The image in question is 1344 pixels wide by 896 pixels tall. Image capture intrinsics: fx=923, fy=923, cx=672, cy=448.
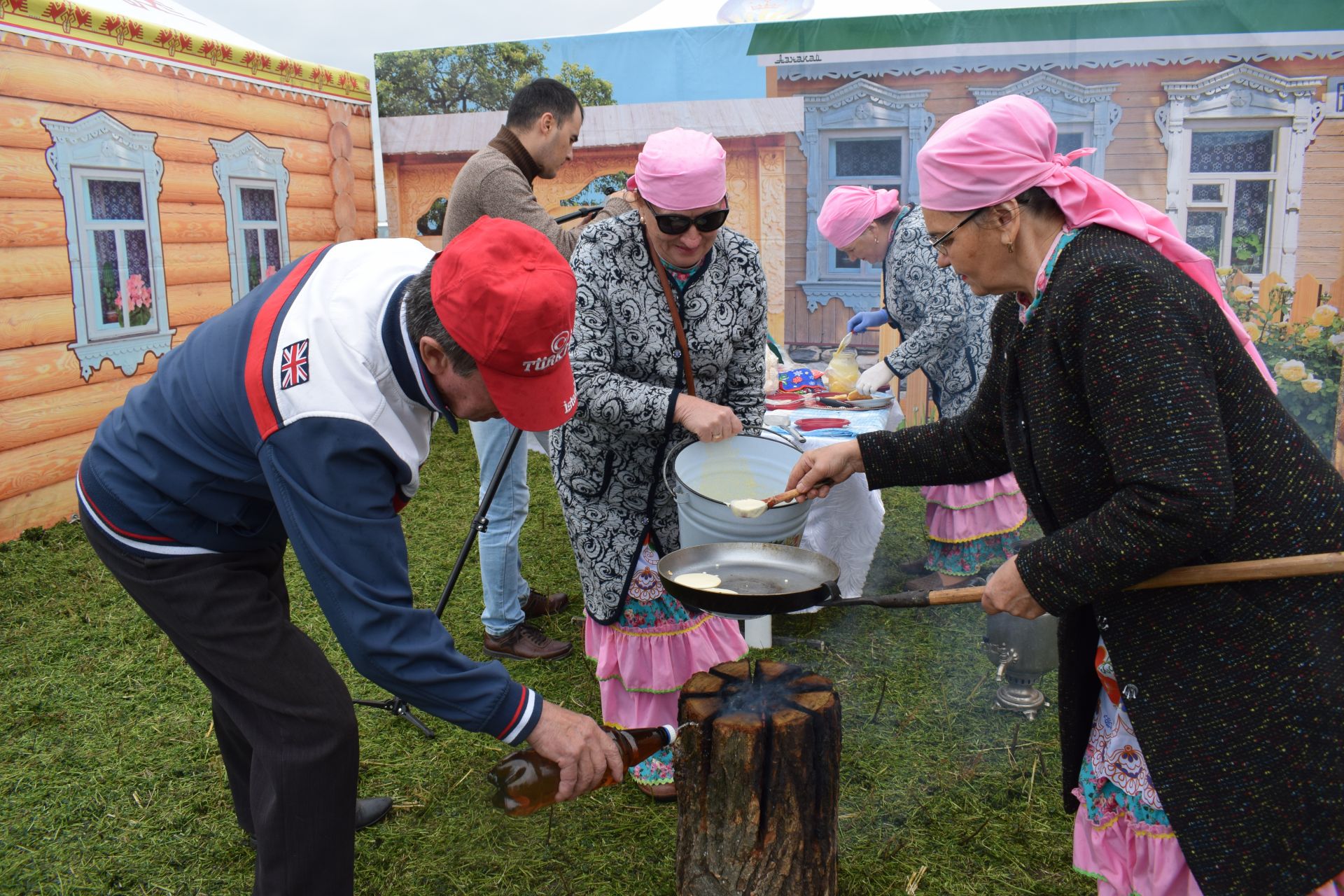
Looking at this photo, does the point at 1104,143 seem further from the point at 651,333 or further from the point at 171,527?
the point at 171,527

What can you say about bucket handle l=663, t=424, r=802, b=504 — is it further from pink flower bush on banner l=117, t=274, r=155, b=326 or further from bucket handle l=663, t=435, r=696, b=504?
pink flower bush on banner l=117, t=274, r=155, b=326

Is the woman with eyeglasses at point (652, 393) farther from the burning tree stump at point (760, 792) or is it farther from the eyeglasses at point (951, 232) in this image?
the eyeglasses at point (951, 232)

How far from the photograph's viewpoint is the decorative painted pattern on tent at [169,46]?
571 centimetres

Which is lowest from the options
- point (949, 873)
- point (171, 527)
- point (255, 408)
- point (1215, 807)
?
point (949, 873)

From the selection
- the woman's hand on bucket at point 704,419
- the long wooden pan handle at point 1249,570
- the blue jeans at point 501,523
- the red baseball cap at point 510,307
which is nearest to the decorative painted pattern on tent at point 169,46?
the blue jeans at point 501,523

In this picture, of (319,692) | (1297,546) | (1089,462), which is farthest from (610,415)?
(1297,546)

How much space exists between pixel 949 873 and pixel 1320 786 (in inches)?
56.8

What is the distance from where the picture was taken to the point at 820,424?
4508mm

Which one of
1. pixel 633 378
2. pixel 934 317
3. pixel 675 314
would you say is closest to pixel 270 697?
pixel 633 378

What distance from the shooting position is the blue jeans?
13.4ft

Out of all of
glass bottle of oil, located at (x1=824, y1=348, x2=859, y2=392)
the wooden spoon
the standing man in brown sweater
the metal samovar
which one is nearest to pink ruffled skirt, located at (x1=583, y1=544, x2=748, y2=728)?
the wooden spoon

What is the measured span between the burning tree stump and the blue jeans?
1945mm

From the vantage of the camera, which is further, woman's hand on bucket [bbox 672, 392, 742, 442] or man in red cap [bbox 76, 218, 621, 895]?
woman's hand on bucket [bbox 672, 392, 742, 442]

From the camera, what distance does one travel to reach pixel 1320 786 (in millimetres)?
1683
